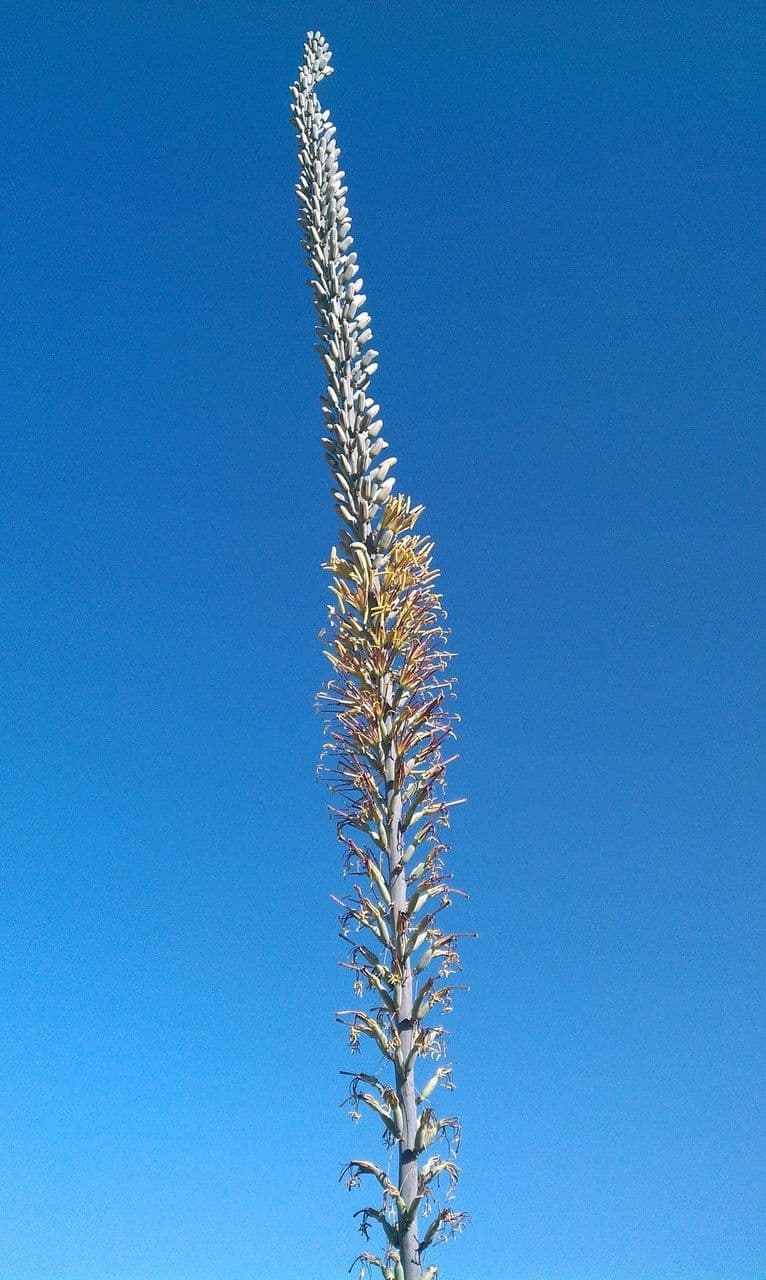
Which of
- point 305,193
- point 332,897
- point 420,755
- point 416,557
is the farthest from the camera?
point 305,193

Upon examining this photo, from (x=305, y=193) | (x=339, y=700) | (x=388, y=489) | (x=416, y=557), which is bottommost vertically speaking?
(x=339, y=700)

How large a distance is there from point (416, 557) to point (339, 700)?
7.30ft

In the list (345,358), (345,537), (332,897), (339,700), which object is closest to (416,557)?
(345,537)

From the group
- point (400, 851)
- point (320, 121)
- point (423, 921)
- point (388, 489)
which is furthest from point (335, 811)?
point (320, 121)

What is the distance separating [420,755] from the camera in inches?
449

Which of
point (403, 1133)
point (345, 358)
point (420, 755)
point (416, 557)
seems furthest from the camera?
point (345, 358)

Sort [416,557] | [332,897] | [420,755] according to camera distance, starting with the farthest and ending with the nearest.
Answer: [416,557]
[420,755]
[332,897]

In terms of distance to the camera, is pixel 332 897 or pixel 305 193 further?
pixel 305 193

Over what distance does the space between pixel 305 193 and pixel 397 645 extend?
737 centimetres

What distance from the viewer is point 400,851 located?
35.5ft

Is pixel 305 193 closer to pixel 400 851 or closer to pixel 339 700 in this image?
pixel 339 700

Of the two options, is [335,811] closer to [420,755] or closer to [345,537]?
[420,755]

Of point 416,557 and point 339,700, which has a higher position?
point 416,557

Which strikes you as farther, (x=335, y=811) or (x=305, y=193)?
(x=305, y=193)
